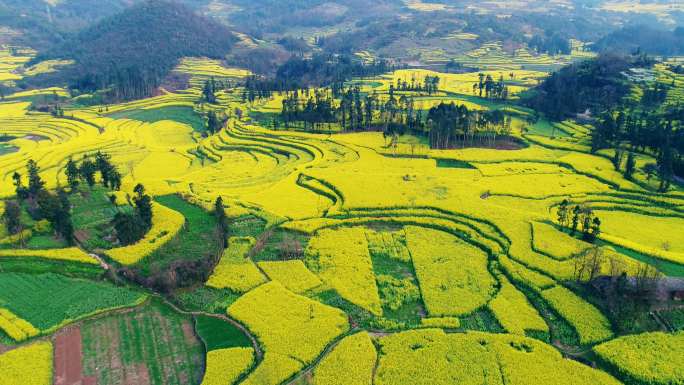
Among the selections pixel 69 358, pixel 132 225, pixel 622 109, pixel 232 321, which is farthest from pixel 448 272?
pixel 622 109

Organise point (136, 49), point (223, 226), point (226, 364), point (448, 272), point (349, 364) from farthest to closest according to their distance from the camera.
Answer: point (136, 49)
point (223, 226)
point (448, 272)
point (226, 364)
point (349, 364)

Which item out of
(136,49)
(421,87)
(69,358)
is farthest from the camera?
(136,49)

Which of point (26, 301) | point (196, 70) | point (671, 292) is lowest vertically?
point (26, 301)

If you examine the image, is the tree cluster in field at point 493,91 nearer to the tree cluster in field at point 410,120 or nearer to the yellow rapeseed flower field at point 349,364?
the tree cluster in field at point 410,120

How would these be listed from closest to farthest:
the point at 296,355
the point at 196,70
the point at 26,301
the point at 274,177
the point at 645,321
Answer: the point at 296,355, the point at 645,321, the point at 26,301, the point at 274,177, the point at 196,70

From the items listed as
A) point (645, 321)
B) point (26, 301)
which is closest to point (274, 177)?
point (26, 301)

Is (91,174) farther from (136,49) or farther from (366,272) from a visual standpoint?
(136,49)

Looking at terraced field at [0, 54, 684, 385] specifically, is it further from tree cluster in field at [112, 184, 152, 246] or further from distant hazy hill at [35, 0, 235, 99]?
distant hazy hill at [35, 0, 235, 99]

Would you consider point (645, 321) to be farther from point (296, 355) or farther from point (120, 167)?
point (120, 167)

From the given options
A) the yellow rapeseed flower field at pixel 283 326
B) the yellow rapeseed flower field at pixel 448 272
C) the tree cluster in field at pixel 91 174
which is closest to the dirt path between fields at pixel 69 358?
the yellow rapeseed flower field at pixel 283 326
